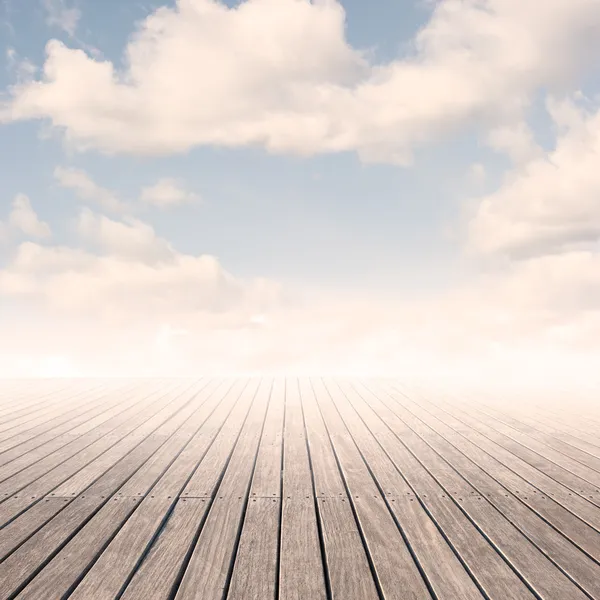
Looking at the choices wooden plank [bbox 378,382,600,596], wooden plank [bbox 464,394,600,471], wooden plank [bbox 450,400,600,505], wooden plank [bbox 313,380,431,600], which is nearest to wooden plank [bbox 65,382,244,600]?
wooden plank [bbox 313,380,431,600]

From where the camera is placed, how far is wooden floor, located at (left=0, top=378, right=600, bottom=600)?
55.5 inches

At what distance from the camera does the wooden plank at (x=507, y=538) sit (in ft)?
4.58

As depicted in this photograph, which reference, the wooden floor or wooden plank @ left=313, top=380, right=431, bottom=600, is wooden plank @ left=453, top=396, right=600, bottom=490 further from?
wooden plank @ left=313, top=380, right=431, bottom=600

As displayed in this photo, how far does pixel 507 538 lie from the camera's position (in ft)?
5.70

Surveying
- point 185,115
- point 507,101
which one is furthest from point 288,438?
point 507,101

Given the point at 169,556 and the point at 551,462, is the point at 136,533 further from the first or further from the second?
the point at 551,462

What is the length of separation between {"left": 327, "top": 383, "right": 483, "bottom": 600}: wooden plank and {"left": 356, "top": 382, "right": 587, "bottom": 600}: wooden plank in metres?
0.19

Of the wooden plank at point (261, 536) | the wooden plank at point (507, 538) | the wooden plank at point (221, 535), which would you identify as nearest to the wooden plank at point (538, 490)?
the wooden plank at point (507, 538)

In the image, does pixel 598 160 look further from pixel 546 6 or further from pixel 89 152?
pixel 89 152

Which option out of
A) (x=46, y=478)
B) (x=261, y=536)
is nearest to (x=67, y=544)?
(x=261, y=536)

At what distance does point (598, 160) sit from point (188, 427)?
1213cm

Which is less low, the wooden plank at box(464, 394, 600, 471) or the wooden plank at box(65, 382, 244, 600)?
the wooden plank at box(464, 394, 600, 471)

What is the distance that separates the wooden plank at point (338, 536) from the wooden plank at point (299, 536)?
4cm

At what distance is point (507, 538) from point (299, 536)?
80cm
